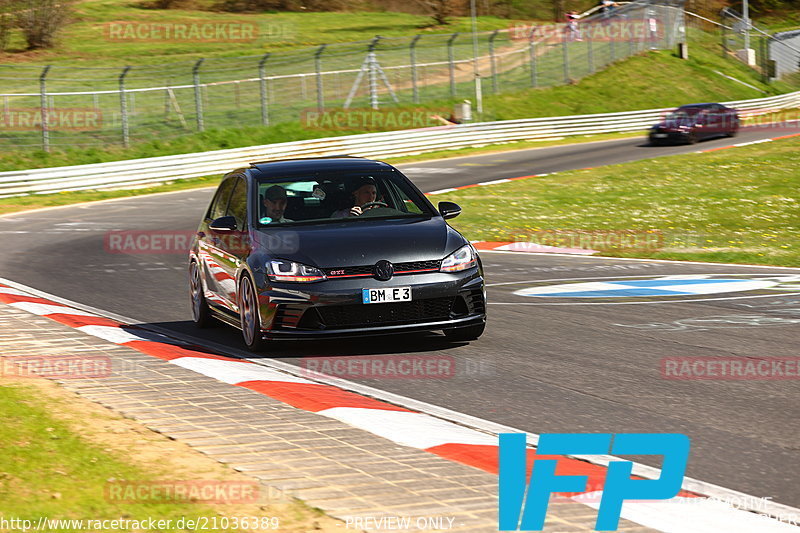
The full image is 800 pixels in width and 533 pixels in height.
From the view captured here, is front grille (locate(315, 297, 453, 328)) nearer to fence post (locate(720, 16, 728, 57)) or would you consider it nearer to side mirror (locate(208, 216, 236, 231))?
side mirror (locate(208, 216, 236, 231))

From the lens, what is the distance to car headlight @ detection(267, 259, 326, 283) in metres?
8.70

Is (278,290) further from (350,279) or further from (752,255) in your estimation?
(752,255)

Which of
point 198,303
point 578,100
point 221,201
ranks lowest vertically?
point 578,100

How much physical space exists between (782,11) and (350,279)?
9885 cm

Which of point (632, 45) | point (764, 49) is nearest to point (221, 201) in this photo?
point (632, 45)

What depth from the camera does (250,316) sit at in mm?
9195

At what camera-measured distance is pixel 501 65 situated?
5362 centimetres

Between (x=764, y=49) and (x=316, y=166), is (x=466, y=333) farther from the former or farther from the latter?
(x=764, y=49)

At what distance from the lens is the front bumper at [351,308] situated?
8.65 m

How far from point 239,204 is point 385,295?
81.7 inches

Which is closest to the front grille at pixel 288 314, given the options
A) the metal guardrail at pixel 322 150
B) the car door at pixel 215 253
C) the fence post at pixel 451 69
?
the car door at pixel 215 253

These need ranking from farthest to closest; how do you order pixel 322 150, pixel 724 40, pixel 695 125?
pixel 724 40
pixel 695 125
pixel 322 150

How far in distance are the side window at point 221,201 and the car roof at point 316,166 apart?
1.32ft

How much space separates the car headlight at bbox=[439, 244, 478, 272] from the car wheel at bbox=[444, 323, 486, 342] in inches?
19.5
